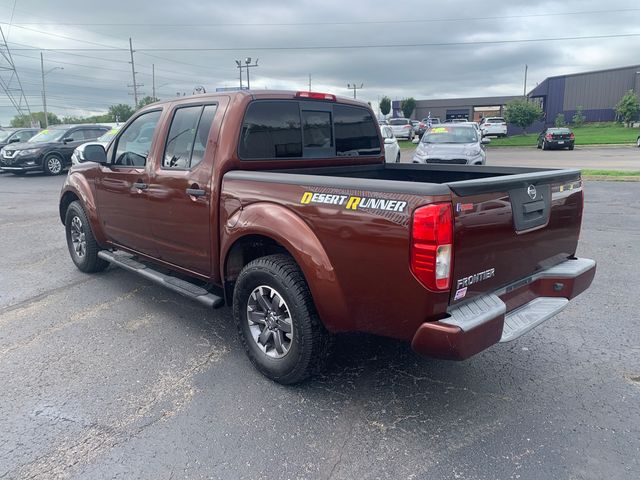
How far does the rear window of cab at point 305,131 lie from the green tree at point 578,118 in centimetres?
6237

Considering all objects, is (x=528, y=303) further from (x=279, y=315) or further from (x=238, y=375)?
(x=238, y=375)

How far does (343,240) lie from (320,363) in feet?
3.05

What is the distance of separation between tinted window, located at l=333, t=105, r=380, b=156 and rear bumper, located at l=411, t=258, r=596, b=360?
2154 millimetres

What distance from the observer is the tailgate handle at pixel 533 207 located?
9.95 ft

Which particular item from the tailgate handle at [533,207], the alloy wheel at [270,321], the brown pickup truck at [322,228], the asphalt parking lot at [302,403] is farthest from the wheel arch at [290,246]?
the tailgate handle at [533,207]

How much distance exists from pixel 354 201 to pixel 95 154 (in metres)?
3.33

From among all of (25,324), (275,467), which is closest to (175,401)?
(275,467)

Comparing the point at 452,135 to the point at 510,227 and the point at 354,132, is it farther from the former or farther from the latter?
the point at 510,227

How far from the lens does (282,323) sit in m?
3.34

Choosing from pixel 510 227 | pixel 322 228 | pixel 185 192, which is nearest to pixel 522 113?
pixel 185 192

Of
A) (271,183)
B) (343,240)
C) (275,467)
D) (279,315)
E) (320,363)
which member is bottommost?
(275,467)

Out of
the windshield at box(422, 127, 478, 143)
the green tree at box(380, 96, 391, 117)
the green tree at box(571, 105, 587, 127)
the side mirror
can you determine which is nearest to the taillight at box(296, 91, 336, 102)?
the side mirror

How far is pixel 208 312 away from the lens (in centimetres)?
474

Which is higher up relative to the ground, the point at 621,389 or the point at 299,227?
the point at 299,227
